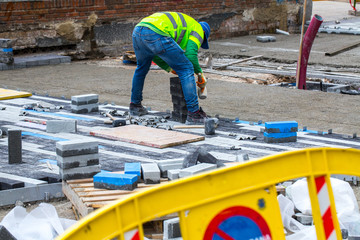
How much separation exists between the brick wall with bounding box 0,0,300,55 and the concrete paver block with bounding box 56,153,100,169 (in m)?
8.72

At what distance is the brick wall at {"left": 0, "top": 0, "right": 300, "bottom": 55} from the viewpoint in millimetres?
13375

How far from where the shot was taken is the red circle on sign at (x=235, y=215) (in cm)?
239

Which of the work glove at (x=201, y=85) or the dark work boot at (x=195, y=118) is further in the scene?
the work glove at (x=201, y=85)

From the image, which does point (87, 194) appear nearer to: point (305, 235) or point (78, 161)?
point (78, 161)

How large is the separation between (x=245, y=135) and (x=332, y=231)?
4279mm

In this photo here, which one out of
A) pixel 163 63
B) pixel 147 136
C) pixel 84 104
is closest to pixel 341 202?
pixel 147 136

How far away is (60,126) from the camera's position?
704 cm

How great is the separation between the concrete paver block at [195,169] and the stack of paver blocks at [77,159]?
31.9 inches

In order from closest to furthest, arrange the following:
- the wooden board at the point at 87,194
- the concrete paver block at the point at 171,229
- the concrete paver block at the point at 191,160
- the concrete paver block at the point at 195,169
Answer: the concrete paver block at the point at 171,229, the wooden board at the point at 87,194, the concrete paver block at the point at 195,169, the concrete paver block at the point at 191,160

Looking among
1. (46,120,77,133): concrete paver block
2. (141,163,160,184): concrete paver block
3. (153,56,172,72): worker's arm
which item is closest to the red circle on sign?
(141,163,160,184): concrete paver block

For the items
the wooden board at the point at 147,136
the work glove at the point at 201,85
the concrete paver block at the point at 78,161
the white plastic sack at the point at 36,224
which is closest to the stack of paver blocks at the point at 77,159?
the concrete paver block at the point at 78,161

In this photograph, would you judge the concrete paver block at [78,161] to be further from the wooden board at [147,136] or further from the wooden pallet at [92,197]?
the wooden board at [147,136]

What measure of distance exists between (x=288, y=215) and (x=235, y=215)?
2.02 metres

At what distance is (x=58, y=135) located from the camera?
6934 millimetres
